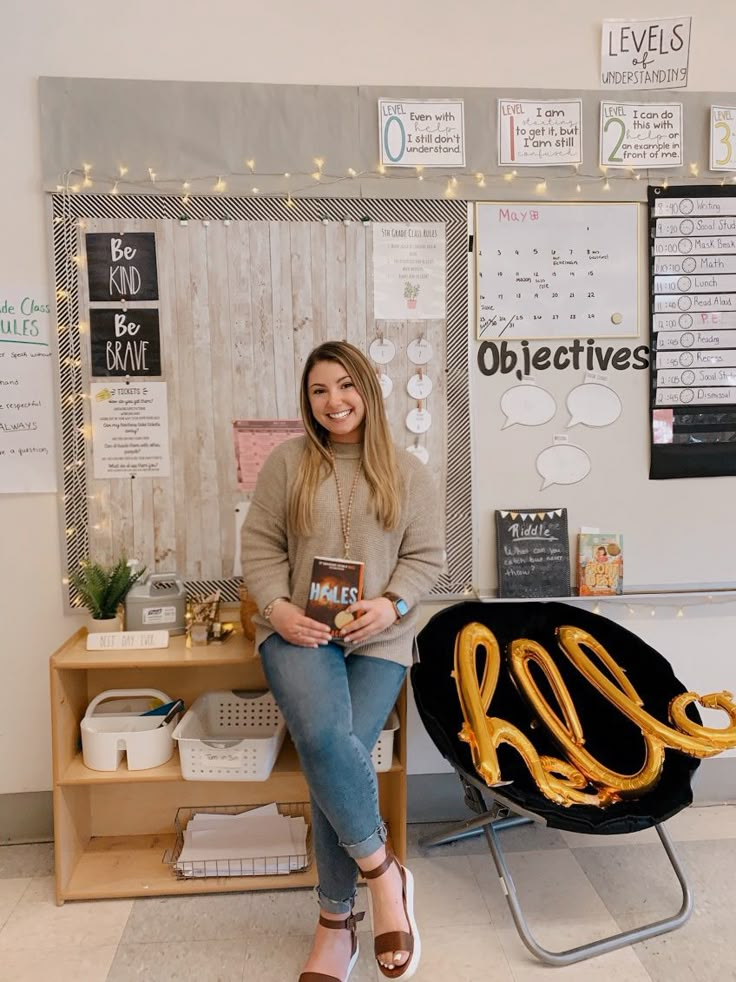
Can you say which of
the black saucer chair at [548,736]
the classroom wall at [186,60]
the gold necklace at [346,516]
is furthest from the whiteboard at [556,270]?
the black saucer chair at [548,736]

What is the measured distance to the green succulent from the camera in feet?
6.89

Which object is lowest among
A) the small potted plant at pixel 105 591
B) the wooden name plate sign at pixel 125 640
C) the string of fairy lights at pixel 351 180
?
the wooden name plate sign at pixel 125 640

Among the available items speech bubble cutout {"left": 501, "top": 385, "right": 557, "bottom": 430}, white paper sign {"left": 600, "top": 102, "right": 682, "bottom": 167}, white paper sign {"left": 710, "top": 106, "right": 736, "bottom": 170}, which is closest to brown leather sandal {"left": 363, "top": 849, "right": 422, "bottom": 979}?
speech bubble cutout {"left": 501, "top": 385, "right": 557, "bottom": 430}

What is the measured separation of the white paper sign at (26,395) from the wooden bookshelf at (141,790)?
1.65 feet

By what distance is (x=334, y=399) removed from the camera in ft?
6.15

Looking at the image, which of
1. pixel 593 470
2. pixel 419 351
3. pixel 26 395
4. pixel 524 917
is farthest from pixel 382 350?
pixel 524 917

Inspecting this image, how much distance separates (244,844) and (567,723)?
3.17ft

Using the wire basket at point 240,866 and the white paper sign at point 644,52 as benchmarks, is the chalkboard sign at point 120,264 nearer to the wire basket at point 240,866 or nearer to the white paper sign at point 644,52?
the white paper sign at point 644,52

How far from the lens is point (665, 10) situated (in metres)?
2.26

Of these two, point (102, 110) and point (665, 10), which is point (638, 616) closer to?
point (665, 10)

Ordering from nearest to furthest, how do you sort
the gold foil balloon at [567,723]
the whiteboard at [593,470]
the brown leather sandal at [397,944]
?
the brown leather sandal at [397,944] < the gold foil balloon at [567,723] < the whiteboard at [593,470]

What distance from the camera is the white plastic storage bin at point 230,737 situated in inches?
79.0

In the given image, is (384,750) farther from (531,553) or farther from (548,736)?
(531,553)

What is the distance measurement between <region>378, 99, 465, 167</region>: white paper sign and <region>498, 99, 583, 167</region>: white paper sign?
0.13m
